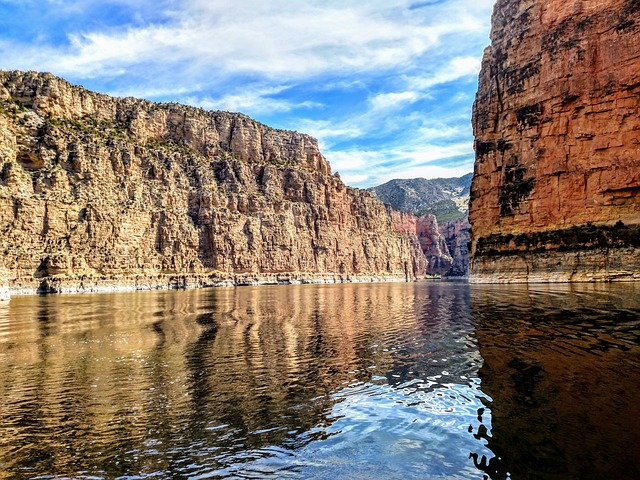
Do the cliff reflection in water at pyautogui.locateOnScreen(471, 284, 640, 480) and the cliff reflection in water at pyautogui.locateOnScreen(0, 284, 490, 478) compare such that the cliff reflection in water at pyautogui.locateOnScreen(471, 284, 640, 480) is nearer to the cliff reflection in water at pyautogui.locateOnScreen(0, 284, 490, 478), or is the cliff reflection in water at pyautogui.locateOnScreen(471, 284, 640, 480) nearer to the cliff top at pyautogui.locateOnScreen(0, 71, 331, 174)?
the cliff reflection in water at pyautogui.locateOnScreen(0, 284, 490, 478)

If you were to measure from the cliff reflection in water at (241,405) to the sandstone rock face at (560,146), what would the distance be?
5050 centimetres

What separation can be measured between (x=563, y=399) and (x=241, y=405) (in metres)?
7.95

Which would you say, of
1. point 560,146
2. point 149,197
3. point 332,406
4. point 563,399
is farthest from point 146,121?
point 563,399

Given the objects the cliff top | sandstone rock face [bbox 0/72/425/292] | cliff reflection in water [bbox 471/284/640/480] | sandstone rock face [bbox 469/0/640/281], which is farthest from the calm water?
the cliff top

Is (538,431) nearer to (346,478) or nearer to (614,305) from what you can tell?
(346,478)

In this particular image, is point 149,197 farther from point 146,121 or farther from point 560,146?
point 560,146

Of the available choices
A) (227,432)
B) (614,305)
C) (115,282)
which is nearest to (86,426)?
(227,432)

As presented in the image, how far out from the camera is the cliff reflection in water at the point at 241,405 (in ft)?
26.6

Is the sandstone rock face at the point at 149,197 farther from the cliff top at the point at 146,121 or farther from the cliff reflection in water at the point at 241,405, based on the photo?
the cliff reflection in water at the point at 241,405

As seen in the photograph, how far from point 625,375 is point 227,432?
35.4 feet

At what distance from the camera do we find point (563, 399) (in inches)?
419

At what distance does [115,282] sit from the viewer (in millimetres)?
105875

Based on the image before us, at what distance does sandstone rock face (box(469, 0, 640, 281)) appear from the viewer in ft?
195

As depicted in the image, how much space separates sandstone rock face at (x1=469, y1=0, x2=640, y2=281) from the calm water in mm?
45455
